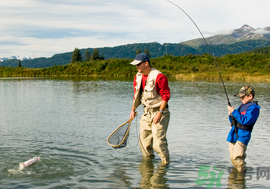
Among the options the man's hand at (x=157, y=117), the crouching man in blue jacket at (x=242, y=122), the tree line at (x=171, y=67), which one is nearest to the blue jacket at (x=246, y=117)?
the crouching man in blue jacket at (x=242, y=122)

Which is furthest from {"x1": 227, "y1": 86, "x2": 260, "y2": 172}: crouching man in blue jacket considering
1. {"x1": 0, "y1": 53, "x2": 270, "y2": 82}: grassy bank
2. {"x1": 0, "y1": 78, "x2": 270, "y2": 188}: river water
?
{"x1": 0, "y1": 53, "x2": 270, "y2": 82}: grassy bank

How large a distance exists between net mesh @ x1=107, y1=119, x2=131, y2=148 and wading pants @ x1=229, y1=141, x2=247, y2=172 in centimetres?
200

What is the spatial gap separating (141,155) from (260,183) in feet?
7.79

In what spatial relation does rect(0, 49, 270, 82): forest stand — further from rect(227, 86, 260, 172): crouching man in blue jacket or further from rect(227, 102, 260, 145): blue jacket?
rect(227, 102, 260, 145): blue jacket

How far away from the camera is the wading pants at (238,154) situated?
4680mm

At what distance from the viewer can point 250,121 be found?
177 inches

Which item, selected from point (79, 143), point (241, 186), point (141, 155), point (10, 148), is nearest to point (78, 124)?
point (79, 143)

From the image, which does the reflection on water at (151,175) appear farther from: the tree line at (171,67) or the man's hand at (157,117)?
the tree line at (171,67)

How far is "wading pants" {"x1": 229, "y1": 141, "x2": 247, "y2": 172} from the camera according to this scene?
468cm

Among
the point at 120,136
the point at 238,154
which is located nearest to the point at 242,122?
the point at 238,154

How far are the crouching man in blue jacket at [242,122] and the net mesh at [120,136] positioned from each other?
199cm

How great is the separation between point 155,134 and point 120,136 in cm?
95

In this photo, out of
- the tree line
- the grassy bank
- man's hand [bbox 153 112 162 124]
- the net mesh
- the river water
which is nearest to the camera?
the river water

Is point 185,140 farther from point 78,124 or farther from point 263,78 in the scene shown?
point 263,78
